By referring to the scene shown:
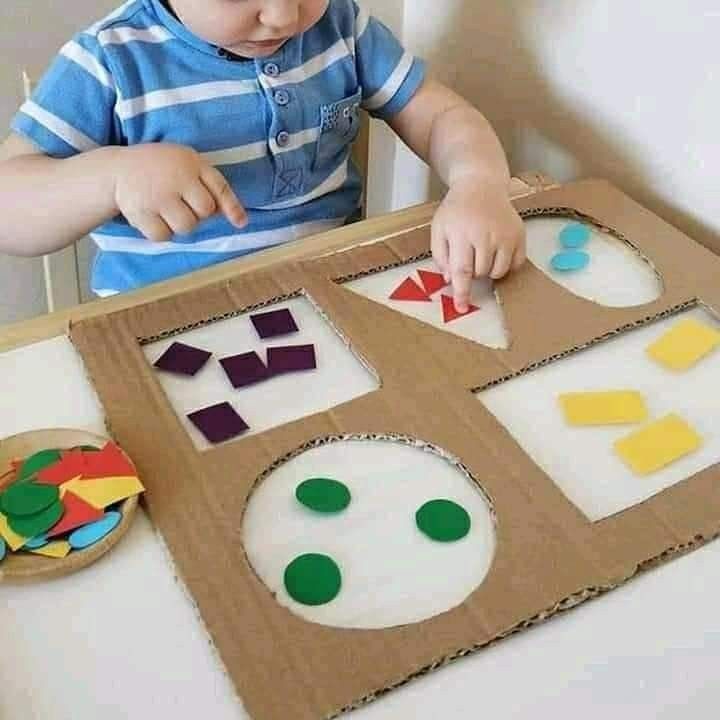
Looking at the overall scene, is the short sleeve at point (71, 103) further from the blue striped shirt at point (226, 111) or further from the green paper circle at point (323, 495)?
the green paper circle at point (323, 495)

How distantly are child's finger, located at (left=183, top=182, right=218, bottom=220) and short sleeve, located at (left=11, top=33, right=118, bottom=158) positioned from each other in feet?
0.39

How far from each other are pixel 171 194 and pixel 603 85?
0.33m

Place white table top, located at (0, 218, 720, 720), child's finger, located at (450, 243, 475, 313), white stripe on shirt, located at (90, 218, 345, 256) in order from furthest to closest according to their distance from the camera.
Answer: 1. white stripe on shirt, located at (90, 218, 345, 256)
2. child's finger, located at (450, 243, 475, 313)
3. white table top, located at (0, 218, 720, 720)

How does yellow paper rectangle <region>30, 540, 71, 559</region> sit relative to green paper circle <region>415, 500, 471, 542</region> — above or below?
above

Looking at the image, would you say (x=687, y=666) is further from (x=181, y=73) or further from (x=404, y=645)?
(x=181, y=73)

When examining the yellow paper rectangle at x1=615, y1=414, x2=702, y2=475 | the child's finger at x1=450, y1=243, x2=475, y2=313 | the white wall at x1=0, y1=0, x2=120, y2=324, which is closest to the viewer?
the yellow paper rectangle at x1=615, y1=414, x2=702, y2=475

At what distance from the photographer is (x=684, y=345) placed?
62 cm

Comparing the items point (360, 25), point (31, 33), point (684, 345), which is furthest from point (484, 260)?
point (31, 33)

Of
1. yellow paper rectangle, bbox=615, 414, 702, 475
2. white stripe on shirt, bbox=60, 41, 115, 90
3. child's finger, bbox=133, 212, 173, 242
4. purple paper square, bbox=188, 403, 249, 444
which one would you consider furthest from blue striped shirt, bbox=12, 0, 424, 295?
yellow paper rectangle, bbox=615, 414, 702, 475

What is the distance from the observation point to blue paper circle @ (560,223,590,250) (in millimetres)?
704

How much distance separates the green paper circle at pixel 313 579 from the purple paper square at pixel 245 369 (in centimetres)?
12

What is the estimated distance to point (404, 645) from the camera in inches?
→ 17.9

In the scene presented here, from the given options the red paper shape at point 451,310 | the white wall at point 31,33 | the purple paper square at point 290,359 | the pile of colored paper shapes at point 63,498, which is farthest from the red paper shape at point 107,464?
the white wall at point 31,33

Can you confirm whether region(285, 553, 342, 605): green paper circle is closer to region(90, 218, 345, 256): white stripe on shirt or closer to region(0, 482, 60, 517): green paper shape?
region(0, 482, 60, 517): green paper shape
